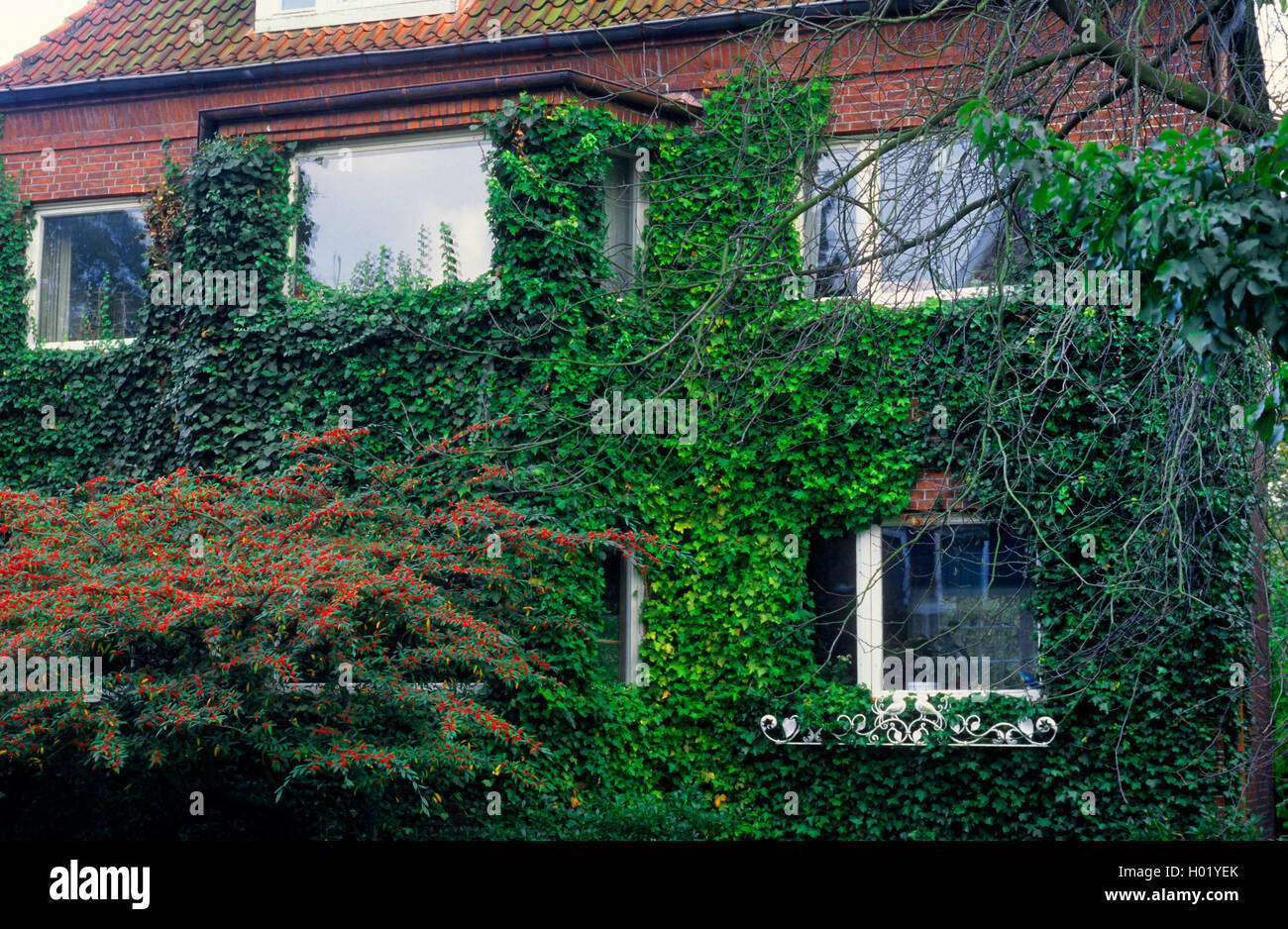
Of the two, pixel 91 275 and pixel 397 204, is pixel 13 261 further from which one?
pixel 397 204

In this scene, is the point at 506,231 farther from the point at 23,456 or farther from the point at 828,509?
the point at 23,456

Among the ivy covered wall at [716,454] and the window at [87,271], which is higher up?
the window at [87,271]

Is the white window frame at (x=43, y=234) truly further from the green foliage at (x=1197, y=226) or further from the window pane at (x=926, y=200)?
the green foliage at (x=1197, y=226)

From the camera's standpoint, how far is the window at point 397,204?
10.7 m

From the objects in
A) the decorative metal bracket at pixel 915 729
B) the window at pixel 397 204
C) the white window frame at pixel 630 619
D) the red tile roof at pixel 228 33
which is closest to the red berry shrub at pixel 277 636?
the white window frame at pixel 630 619

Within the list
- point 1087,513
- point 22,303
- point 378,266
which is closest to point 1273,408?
point 1087,513

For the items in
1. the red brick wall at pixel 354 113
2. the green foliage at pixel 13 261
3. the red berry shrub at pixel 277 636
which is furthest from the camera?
the green foliage at pixel 13 261

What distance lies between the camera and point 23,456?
1136 cm

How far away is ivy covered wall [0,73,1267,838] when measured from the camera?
30.7 feet

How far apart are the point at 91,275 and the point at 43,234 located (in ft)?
2.58

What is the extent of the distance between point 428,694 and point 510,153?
4935 millimetres

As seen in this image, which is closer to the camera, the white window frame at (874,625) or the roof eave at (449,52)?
the white window frame at (874,625)

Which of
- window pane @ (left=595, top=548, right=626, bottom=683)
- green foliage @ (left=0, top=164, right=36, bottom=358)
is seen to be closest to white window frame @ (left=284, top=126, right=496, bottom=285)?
green foliage @ (left=0, top=164, right=36, bottom=358)

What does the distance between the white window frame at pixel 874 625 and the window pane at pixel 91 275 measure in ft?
23.6
